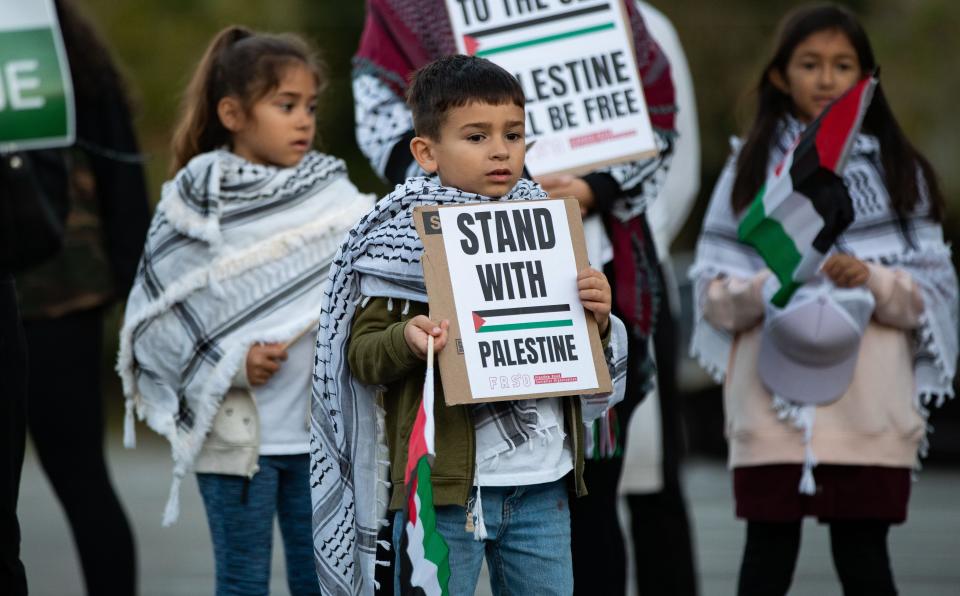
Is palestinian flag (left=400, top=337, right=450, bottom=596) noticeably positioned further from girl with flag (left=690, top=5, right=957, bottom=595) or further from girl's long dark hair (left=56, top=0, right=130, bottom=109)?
girl's long dark hair (left=56, top=0, right=130, bottom=109)

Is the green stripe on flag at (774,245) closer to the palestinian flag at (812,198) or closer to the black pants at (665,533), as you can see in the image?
the palestinian flag at (812,198)

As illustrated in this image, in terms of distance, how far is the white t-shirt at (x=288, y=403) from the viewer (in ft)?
15.3

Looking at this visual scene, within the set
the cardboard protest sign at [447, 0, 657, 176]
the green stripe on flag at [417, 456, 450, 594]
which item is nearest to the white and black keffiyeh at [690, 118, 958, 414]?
the cardboard protest sign at [447, 0, 657, 176]

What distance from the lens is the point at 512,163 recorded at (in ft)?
12.6

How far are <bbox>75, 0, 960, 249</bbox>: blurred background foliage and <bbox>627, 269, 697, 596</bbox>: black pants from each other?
32.0ft

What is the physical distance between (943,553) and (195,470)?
4.06 meters

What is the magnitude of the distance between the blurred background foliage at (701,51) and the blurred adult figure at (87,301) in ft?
32.6

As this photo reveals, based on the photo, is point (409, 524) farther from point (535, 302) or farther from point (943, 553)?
point (943, 553)

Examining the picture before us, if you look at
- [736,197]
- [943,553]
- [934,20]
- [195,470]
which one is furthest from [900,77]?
[195,470]

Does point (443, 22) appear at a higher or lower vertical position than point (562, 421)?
higher

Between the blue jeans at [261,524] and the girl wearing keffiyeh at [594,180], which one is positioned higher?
the girl wearing keffiyeh at [594,180]

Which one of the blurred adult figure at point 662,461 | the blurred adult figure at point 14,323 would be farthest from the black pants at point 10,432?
the blurred adult figure at point 662,461

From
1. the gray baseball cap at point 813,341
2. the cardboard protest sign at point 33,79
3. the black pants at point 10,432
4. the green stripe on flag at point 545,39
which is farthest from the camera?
the gray baseball cap at point 813,341

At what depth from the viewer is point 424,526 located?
142 inches
